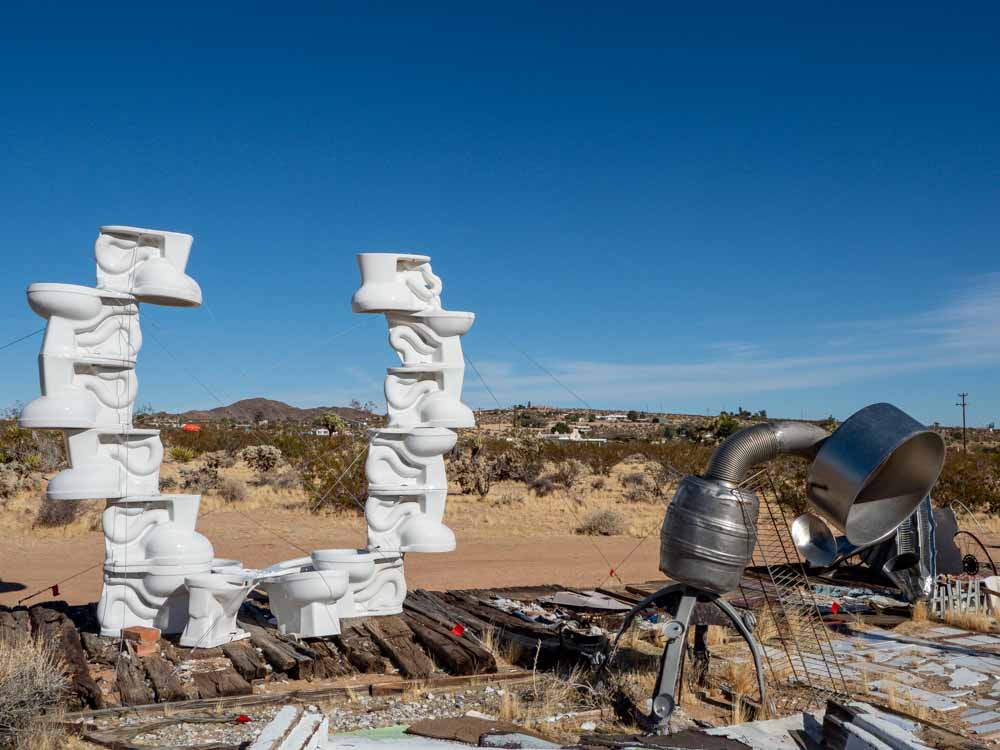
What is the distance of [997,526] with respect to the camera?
22062 mm

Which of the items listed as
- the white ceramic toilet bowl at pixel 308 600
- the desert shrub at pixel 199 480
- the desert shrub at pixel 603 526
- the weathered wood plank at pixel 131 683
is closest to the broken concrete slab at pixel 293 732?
the weathered wood plank at pixel 131 683

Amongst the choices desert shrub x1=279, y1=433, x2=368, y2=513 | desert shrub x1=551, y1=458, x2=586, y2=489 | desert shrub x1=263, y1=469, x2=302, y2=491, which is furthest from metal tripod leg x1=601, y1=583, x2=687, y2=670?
desert shrub x1=551, y1=458, x2=586, y2=489

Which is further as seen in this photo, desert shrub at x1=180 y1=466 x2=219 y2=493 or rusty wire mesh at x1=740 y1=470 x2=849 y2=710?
desert shrub at x1=180 y1=466 x2=219 y2=493

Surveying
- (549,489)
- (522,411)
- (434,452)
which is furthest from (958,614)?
(522,411)

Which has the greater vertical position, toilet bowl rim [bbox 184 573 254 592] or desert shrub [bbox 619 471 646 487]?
toilet bowl rim [bbox 184 573 254 592]

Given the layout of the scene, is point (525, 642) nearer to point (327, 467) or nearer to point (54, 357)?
point (54, 357)

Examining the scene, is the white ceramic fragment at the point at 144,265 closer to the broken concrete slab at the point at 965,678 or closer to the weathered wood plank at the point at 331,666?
the weathered wood plank at the point at 331,666

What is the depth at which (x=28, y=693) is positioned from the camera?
6.29 m

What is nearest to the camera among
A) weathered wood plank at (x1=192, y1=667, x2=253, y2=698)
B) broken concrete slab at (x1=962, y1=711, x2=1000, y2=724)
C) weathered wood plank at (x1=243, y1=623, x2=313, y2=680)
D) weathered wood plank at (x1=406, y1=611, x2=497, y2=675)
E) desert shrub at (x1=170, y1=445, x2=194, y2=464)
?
broken concrete slab at (x1=962, y1=711, x2=1000, y2=724)

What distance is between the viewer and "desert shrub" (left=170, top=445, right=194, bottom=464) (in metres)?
30.6

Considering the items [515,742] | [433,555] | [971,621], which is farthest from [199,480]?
[515,742]

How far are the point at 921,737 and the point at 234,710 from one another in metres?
4.92

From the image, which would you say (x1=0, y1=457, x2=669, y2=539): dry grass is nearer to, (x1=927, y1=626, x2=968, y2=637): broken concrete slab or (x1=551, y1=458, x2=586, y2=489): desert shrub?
(x1=551, y1=458, x2=586, y2=489): desert shrub

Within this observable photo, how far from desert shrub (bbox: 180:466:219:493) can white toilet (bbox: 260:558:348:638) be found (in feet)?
50.3
